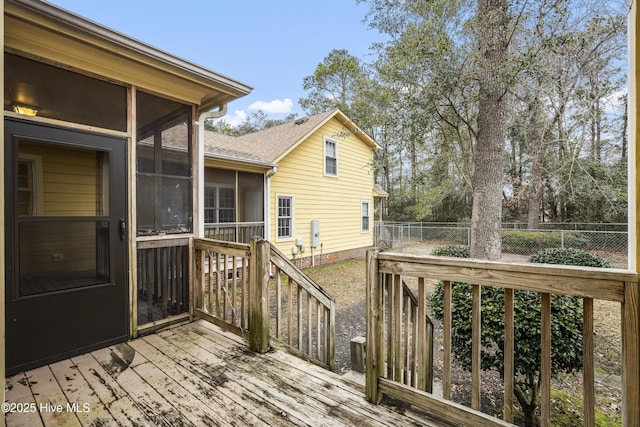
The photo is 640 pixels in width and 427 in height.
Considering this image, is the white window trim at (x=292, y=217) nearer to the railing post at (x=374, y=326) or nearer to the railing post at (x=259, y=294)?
the railing post at (x=259, y=294)

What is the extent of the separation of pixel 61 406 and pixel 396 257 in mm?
2522

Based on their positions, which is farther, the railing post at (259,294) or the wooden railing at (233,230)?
the wooden railing at (233,230)

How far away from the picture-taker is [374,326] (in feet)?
6.56

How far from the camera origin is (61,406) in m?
2.01

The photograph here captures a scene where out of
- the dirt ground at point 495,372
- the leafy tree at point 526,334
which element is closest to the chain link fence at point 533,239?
the dirt ground at point 495,372

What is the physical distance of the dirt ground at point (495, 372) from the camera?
3107 millimetres

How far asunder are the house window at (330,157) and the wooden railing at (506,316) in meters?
8.51

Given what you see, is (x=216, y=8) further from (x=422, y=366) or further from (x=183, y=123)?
(x=422, y=366)

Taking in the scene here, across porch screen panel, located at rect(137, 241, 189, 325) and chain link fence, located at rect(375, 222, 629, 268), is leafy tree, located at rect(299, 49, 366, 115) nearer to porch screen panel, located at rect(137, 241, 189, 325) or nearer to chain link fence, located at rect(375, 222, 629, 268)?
chain link fence, located at rect(375, 222, 629, 268)

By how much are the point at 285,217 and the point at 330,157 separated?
313 centimetres

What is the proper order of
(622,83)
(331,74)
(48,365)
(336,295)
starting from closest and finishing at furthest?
1. (48,365)
2. (336,295)
3. (622,83)
4. (331,74)

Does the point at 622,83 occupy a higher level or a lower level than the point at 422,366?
higher

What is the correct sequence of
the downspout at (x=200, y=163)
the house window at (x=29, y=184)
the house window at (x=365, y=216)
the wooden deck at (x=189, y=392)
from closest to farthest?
the wooden deck at (x=189, y=392)
the house window at (x=29, y=184)
the downspout at (x=200, y=163)
the house window at (x=365, y=216)

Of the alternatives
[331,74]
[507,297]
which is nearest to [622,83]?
[507,297]
